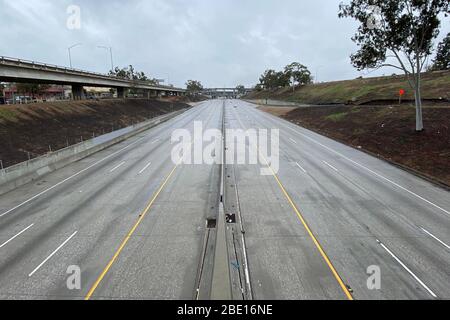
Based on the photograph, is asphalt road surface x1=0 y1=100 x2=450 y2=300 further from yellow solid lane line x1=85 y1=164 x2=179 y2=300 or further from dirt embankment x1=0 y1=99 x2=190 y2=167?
dirt embankment x1=0 y1=99 x2=190 y2=167

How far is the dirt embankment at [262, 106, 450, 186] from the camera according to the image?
895 inches

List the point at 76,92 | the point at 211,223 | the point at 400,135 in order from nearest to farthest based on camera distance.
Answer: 1. the point at 211,223
2. the point at 400,135
3. the point at 76,92

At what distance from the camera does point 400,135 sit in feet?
96.3

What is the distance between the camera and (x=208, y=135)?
40875 millimetres

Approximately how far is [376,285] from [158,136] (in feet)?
122

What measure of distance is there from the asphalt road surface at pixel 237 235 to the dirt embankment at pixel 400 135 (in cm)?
290

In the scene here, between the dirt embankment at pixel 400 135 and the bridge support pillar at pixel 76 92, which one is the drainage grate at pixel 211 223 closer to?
the dirt embankment at pixel 400 135

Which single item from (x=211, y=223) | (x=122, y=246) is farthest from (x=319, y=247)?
(x=122, y=246)

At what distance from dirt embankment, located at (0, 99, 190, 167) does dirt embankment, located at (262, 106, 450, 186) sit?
3568 centimetres

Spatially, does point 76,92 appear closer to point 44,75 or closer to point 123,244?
point 44,75

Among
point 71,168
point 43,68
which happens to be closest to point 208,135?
point 71,168

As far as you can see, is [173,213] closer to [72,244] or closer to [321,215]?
[72,244]

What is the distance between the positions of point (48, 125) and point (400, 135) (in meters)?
44.3

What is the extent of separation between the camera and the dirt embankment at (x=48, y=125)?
2648cm
